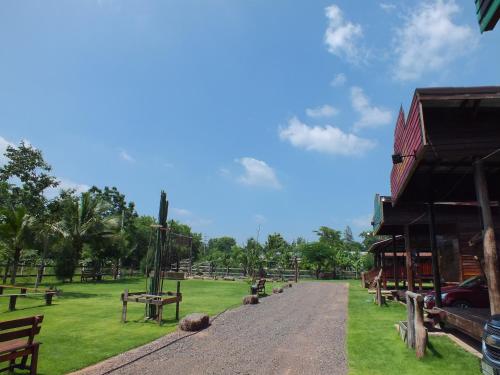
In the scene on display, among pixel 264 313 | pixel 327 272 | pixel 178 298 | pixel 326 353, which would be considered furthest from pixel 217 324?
pixel 327 272

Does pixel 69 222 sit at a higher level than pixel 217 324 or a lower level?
higher

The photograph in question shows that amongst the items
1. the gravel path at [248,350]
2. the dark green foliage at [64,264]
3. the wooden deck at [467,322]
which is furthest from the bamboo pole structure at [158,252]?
the dark green foliage at [64,264]

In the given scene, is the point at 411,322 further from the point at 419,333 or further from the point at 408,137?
the point at 408,137

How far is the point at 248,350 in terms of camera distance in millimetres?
8109

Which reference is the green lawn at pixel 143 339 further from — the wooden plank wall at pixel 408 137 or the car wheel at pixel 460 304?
the wooden plank wall at pixel 408 137

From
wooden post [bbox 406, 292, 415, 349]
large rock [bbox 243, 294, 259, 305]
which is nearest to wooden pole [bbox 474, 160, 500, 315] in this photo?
wooden post [bbox 406, 292, 415, 349]

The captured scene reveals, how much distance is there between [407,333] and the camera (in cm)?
838

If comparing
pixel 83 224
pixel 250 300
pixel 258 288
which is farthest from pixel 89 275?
pixel 250 300

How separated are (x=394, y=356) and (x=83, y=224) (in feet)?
103

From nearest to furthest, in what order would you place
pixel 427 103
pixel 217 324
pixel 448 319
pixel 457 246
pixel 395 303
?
pixel 427 103 < pixel 448 319 < pixel 217 324 < pixel 395 303 < pixel 457 246

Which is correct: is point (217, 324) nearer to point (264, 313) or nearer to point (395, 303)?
point (264, 313)

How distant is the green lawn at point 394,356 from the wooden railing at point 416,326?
7.4 inches

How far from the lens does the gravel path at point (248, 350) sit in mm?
6680

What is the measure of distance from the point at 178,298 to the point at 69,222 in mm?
24477
